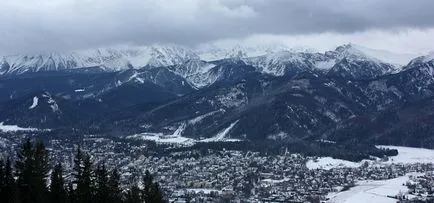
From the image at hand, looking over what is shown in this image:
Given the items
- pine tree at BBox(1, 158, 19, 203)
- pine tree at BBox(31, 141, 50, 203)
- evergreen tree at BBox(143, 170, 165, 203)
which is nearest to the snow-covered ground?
evergreen tree at BBox(143, 170, 165, 203)

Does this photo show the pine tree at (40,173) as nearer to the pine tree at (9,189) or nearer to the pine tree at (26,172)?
the pine tree at (26,172)

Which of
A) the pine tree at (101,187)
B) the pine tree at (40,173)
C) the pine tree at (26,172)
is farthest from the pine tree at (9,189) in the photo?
the pine tree at (101,187)

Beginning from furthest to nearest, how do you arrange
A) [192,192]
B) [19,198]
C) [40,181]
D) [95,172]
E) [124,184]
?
[192,192] < [124,184] < [95,172] < [40,181] < [19,198]

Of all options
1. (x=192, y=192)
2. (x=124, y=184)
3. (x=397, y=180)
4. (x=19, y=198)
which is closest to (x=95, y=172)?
(x=19, y=198)

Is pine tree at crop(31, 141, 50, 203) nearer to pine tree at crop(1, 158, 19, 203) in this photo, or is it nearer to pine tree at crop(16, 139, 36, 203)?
pine tree at crop(16, 139, 36, 203)

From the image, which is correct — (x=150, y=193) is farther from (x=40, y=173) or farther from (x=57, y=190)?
(x=40, y=173)

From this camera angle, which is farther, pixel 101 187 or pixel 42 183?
pixel 101 187

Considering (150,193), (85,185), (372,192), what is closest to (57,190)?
(85,185)

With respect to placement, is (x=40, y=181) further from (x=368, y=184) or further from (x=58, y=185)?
(x=368, y=184)

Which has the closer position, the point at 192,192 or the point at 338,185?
the point at 192,192
